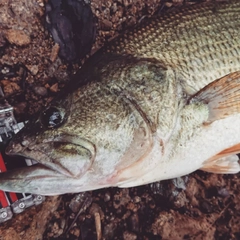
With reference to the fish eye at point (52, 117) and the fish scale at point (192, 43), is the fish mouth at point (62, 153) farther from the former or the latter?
the fish scale at point (192, 43)

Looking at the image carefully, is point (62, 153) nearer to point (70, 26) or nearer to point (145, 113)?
point (145, 113)

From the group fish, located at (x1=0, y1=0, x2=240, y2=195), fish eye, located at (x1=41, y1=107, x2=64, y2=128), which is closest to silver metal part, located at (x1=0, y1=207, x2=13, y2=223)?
fish, located at (x1=0, y1=0, x2=240, y2=195)

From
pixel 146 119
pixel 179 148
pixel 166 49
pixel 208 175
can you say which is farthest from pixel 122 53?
pixel 208 175

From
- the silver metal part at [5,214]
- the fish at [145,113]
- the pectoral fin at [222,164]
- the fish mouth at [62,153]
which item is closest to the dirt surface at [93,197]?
the silver metal part at [5,214]

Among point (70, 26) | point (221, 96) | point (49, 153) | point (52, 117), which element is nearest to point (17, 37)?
point (70, 26)

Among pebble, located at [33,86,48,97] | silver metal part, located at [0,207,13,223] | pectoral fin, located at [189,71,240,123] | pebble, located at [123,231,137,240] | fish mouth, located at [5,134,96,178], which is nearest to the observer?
fish mouth, located at [5,134,96,178]

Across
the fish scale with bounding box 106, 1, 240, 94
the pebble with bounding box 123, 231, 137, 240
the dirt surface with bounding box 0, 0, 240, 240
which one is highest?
the fish scale with bounding box 106, 1, 240, 94

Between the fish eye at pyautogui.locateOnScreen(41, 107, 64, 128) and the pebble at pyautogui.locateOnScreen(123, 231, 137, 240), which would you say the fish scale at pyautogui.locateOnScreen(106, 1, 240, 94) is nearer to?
the fish eye at pyautogui.locateOnScreen(41, 107, 64, 128)

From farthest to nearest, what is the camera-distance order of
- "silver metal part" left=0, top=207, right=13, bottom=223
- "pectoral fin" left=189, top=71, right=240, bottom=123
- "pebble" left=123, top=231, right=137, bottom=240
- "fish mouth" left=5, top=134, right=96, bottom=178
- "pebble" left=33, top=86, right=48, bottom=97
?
1. "pebble" left=33, top=86, right=48, bottom=97
2. "pebble" left=123, top=231, right=137, bottom=240
3. "silver metal part" left=0, top=207, right=13, bottom=223
4. "pectoral fin" left=189, top=71, right=240, bottom=123
5. "fish mouth" left=5, top=134, right=96, bottom=178
